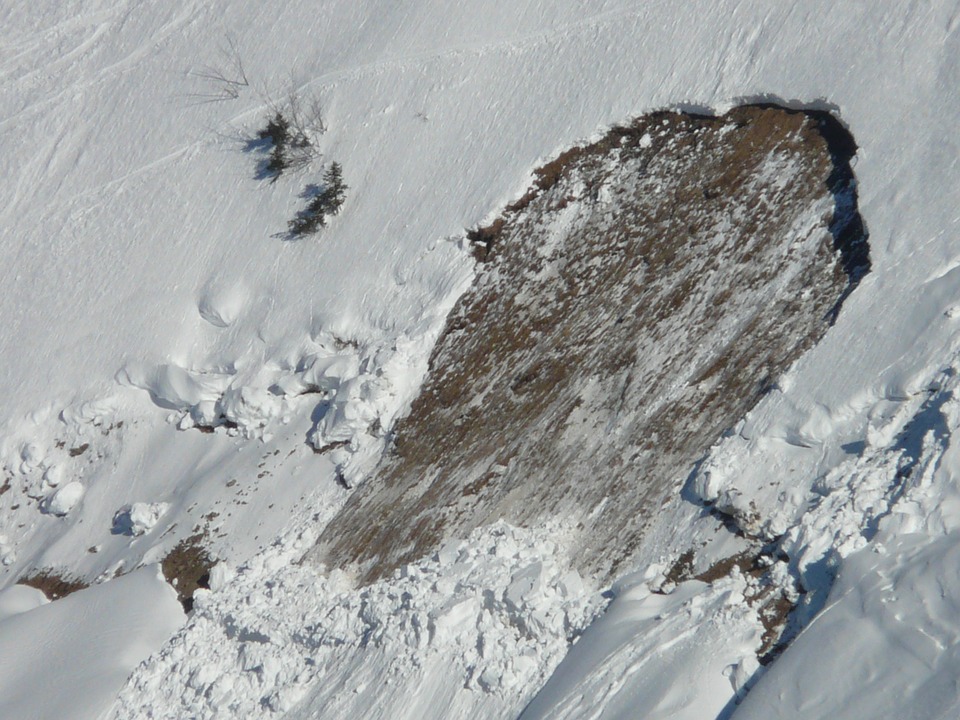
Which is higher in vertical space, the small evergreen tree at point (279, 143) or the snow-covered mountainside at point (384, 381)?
the small evergreen tree at point (279, 143)

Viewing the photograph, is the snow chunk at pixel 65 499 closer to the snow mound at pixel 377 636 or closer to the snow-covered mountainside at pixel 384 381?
the snow-covered mountainside at pixel 384 381

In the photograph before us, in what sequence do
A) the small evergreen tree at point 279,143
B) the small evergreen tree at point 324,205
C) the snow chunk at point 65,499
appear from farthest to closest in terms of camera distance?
the small evergreen tree at point 279,143
the small evergreen tree at point 324,205
the snow chunk at point 65,499

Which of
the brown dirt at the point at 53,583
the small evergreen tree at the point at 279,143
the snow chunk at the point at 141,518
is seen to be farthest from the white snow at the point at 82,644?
the small evergreen tree at the point at 279,143

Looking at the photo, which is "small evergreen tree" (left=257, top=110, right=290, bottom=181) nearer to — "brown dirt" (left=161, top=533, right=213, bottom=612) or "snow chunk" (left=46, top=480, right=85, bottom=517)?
"snow chunk" (left=46, top=480, right=85, bottom=517)

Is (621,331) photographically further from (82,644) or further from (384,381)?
(82,644)

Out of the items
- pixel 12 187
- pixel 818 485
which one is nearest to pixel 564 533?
pixel 818 485

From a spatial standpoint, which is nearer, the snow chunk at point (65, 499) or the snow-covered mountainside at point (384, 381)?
the snow-covered mountainside at point (384, 381)
